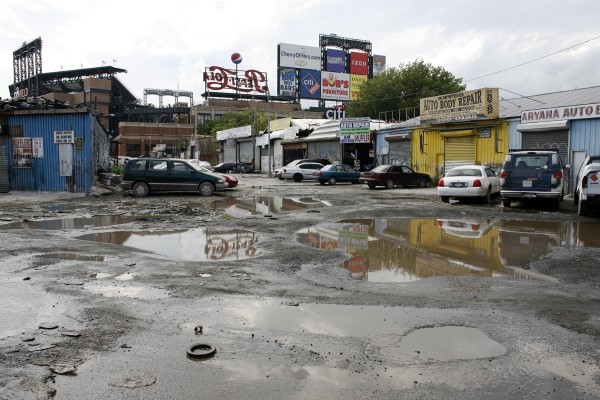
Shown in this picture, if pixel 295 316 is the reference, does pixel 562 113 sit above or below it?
above

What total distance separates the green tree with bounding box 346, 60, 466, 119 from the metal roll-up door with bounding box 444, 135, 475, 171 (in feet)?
78.8

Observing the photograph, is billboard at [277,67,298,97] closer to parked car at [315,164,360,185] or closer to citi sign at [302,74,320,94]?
citi sign at [302,74,320,94]

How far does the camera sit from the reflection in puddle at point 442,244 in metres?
7.49

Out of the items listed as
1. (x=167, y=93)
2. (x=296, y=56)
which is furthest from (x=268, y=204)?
(x=167, y=93)

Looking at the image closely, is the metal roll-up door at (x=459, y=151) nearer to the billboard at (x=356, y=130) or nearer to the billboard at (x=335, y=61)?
the billboard at (x=356, y=130)

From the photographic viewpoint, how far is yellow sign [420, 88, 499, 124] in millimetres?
24766

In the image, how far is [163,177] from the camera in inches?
795

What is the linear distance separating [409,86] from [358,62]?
926 inches

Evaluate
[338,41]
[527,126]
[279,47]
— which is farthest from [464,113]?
[338,41]

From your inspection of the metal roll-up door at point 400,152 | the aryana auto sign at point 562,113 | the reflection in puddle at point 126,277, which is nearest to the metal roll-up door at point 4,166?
the reflection in puddle at point 126,277

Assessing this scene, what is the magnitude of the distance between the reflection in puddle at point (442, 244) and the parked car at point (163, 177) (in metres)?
9.26

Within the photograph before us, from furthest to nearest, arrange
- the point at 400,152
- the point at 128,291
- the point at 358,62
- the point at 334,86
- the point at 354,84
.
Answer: the point at 358,62, the point at 354,84, the point at 334,86, the point at 400,152, the point at 128,291

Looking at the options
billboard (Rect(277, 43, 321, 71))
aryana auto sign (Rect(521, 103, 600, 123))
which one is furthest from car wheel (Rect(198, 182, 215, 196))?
billboard (Rect(277, 43, 321, 71))

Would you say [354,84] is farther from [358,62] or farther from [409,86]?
[409,86]
